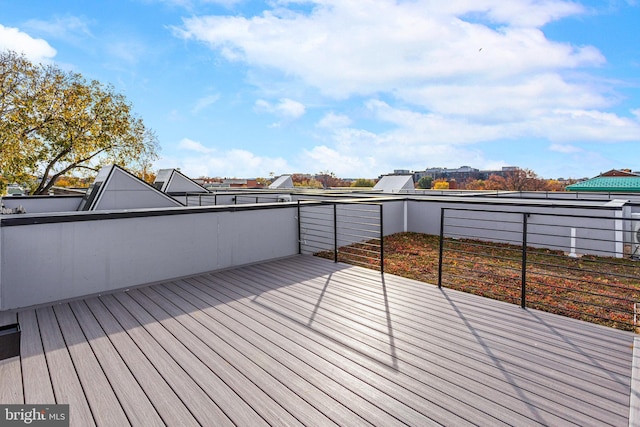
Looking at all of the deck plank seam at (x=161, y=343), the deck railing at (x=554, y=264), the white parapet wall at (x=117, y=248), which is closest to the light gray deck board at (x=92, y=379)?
the deck plank seam at (x=161, y=343)

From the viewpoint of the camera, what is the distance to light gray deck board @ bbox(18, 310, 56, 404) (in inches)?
67.4

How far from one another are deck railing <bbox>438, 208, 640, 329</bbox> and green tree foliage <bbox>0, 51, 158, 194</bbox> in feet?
42.5

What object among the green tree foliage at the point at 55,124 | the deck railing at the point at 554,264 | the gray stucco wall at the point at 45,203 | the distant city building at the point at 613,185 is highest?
the green tree foliage at the point at 55,124

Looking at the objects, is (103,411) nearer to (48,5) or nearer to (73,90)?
(48,5)

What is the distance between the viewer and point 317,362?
6.74ft

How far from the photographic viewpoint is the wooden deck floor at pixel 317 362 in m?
1.60

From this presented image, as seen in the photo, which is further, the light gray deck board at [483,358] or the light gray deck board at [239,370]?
the light gray deck board at [483,358]

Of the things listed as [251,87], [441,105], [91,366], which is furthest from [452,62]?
[91,366]

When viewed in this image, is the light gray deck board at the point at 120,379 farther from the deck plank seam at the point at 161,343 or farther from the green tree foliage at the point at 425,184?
the green tree foliage at the point at 425,184

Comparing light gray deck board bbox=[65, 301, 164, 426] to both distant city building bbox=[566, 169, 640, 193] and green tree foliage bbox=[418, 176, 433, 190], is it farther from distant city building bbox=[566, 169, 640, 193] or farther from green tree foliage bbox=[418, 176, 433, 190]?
green tree foliage bbox=[418, 176, 433, 190]

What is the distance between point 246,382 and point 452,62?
9.18 metres

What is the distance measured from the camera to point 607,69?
11.3 meters

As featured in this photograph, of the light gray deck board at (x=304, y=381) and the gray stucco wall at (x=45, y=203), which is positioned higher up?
the gray stucco wall at (x=45, y=203)

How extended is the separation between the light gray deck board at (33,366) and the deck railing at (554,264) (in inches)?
125
